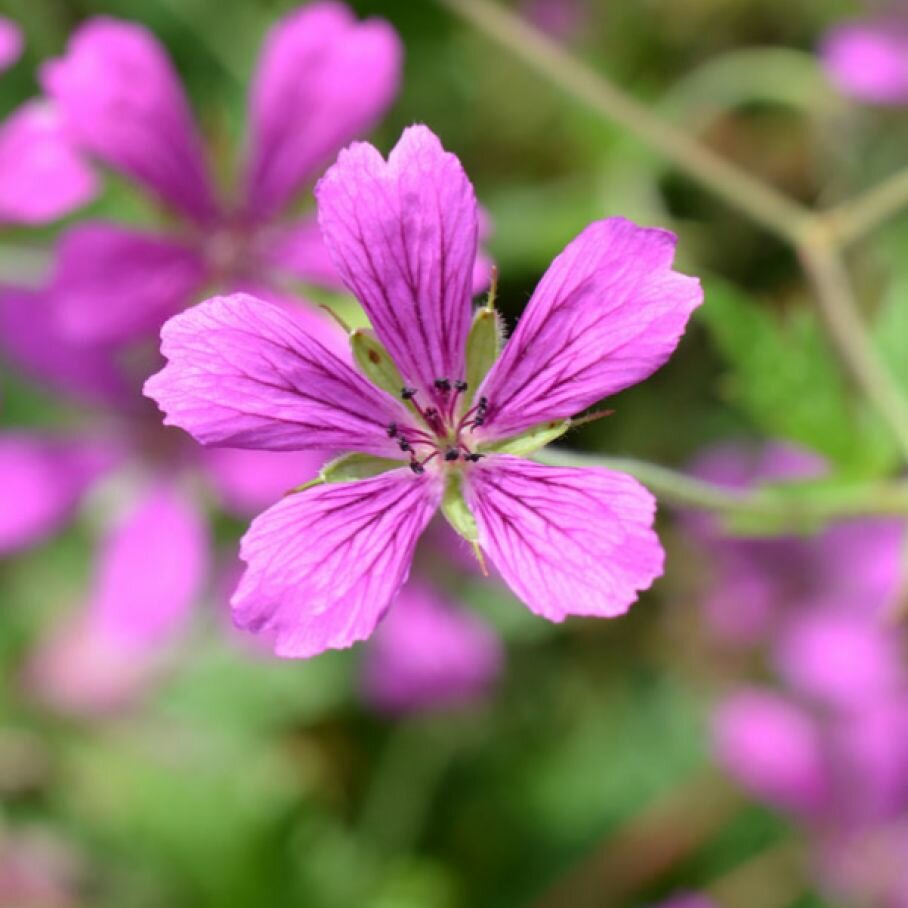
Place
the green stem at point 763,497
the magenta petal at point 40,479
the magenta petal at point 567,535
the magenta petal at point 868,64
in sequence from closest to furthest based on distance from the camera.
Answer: the magenta petal at point 567,535 → the green stem at point 763,497 → the magenta petal at point 868,64 → the magenta petal at point 40,479

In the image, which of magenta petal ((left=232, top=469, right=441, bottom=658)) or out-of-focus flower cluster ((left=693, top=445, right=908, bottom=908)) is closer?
magenta petal ((left=232, top=469, right=441, bottom=658))

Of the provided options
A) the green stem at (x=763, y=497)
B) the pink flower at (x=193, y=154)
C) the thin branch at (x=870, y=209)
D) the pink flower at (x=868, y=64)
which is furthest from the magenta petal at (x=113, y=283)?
the pink flower at (x=868, y=64)

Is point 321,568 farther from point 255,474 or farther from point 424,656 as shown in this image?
point 424,656

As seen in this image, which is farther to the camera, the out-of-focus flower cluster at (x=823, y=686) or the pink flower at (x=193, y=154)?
the out-of-focus flower cluster at (x=823, y=686)

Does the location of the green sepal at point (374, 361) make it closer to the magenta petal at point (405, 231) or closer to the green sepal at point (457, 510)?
the magenta petal at point (405, 231)

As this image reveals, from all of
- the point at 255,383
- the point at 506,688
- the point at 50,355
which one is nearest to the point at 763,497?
the point at 255,383

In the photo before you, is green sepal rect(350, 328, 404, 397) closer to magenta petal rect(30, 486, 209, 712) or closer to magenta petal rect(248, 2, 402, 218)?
magenta petal rect(248, 2, 402, 218)

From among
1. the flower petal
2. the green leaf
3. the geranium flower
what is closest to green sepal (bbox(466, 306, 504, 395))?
the green leaf
